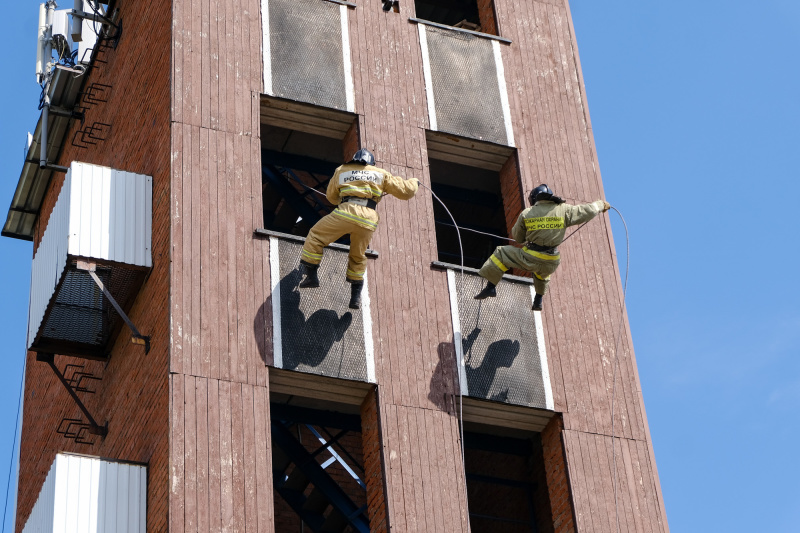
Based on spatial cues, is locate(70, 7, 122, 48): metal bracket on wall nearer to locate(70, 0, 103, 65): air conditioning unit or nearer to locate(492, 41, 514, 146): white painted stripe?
locate(70, 0, 103, 65): air conditioning unit

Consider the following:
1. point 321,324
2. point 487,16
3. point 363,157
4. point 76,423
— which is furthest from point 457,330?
point 487,16

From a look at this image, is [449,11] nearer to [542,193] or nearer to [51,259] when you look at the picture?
[542,193]

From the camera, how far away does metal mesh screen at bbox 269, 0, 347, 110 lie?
2144 centimetres

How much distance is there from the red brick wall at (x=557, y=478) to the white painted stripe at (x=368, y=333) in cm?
262

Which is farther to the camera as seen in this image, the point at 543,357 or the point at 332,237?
the point at 543,357

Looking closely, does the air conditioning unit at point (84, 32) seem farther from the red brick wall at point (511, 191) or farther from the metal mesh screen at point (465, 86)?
the red brick wall at point (511, 191)

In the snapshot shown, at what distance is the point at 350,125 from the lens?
2178 centimetres

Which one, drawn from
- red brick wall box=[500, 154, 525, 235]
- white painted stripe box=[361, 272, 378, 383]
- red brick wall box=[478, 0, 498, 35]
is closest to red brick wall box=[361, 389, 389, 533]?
white painted stripe box=[361, 272, 378, 383]

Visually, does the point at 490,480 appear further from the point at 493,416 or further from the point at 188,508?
the point at 188,508

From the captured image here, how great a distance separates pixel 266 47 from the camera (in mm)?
21609

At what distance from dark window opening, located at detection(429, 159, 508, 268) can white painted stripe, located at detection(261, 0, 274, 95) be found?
10.7 ft

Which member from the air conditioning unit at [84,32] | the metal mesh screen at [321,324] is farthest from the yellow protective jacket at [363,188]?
the air conditioning unit at [84,32]

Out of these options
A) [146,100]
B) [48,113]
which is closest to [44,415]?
[48,113]

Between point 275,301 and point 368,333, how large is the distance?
4.20 feet
